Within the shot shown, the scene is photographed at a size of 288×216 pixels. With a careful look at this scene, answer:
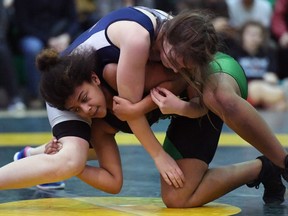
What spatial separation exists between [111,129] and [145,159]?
1.25 metres

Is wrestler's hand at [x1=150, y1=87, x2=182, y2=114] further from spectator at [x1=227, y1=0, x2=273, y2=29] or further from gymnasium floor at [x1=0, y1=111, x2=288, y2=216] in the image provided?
spectator at [x1=227, y1=0, x2=273, y2=29]

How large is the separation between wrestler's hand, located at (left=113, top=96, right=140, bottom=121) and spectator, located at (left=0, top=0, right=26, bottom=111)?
487cm

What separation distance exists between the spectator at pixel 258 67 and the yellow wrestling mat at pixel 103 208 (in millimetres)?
4718

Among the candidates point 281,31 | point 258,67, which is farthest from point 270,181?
point 281,31

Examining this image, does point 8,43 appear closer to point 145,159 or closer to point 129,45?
point 145,159

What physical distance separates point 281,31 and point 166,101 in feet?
18.9

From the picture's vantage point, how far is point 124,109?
3307 mm

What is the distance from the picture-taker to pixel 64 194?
378cm

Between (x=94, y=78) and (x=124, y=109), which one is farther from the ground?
(x=94, y=78)

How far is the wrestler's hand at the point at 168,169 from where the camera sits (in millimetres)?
3387

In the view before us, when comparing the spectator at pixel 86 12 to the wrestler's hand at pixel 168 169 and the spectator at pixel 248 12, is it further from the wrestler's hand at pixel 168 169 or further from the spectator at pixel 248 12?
the wrestler's hand at pixel 168 169

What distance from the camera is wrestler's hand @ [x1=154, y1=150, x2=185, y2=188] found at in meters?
3.39

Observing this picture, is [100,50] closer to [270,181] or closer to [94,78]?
[94,78]

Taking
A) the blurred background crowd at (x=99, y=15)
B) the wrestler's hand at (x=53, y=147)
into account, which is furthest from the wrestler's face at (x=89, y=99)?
the blurred background crowd at (x=99, y=15)
